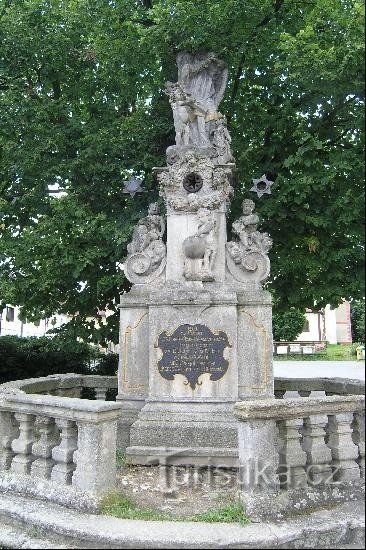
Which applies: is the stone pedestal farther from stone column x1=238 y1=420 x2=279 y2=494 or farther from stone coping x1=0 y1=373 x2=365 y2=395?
stone column x1=238 y1=420 x2=279 y2=494

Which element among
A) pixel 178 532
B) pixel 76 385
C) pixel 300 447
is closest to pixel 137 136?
pixel 76 385

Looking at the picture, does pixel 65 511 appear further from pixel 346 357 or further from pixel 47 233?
pixel 47 233

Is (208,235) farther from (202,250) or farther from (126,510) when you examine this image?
(126,510)

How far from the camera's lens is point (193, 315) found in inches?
300

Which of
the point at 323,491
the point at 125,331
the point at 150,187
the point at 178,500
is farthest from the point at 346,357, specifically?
the point at 150,187

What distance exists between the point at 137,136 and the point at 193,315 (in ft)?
15.3

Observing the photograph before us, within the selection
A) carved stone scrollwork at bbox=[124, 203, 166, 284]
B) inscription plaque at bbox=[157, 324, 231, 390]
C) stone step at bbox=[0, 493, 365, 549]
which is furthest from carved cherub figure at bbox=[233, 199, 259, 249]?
stone step at bbox=[0, 493, 365, 549]

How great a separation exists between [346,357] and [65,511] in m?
2.92

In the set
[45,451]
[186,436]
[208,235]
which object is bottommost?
[186,436]

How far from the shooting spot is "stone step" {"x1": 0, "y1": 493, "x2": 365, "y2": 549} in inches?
167

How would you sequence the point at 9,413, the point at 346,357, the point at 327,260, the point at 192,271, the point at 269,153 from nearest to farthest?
1. the point at 346,357
2. the point at 9,413
3. the point at 192,271
4. the point at 327,260
5. the point at 269,153

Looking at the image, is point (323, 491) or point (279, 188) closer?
point (323, 491)

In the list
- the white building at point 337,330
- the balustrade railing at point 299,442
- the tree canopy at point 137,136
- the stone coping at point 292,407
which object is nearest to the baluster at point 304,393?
the tree canopy at point 137,136

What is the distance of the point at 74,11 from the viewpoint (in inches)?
427
